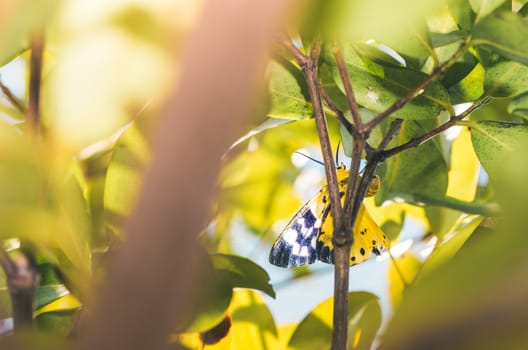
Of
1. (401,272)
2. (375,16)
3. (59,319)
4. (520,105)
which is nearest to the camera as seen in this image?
(375,16)

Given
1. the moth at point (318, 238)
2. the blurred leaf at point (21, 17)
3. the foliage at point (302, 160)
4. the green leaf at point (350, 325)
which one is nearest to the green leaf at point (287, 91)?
the foliage at point (302, 160)

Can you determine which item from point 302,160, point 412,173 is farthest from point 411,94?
point 302,160

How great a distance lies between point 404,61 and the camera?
0.56m

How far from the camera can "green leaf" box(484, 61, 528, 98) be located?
50 centimetres

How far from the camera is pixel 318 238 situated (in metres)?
0.61

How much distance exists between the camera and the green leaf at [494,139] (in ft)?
1.77

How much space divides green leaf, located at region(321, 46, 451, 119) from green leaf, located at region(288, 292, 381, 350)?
259mm

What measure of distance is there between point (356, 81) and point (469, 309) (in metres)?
0.35

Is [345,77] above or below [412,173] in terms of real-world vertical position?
above

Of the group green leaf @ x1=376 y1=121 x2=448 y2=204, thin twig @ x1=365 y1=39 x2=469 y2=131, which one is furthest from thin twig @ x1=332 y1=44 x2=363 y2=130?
green leaf @ x1=376 y1=121 x2=448 y2=204

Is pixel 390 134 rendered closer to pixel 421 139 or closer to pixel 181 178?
pixel 421 139

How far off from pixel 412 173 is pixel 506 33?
0.32 metres

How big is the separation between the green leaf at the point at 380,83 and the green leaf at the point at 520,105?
5 cm

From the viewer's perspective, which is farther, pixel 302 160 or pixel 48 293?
pixel 302 160
